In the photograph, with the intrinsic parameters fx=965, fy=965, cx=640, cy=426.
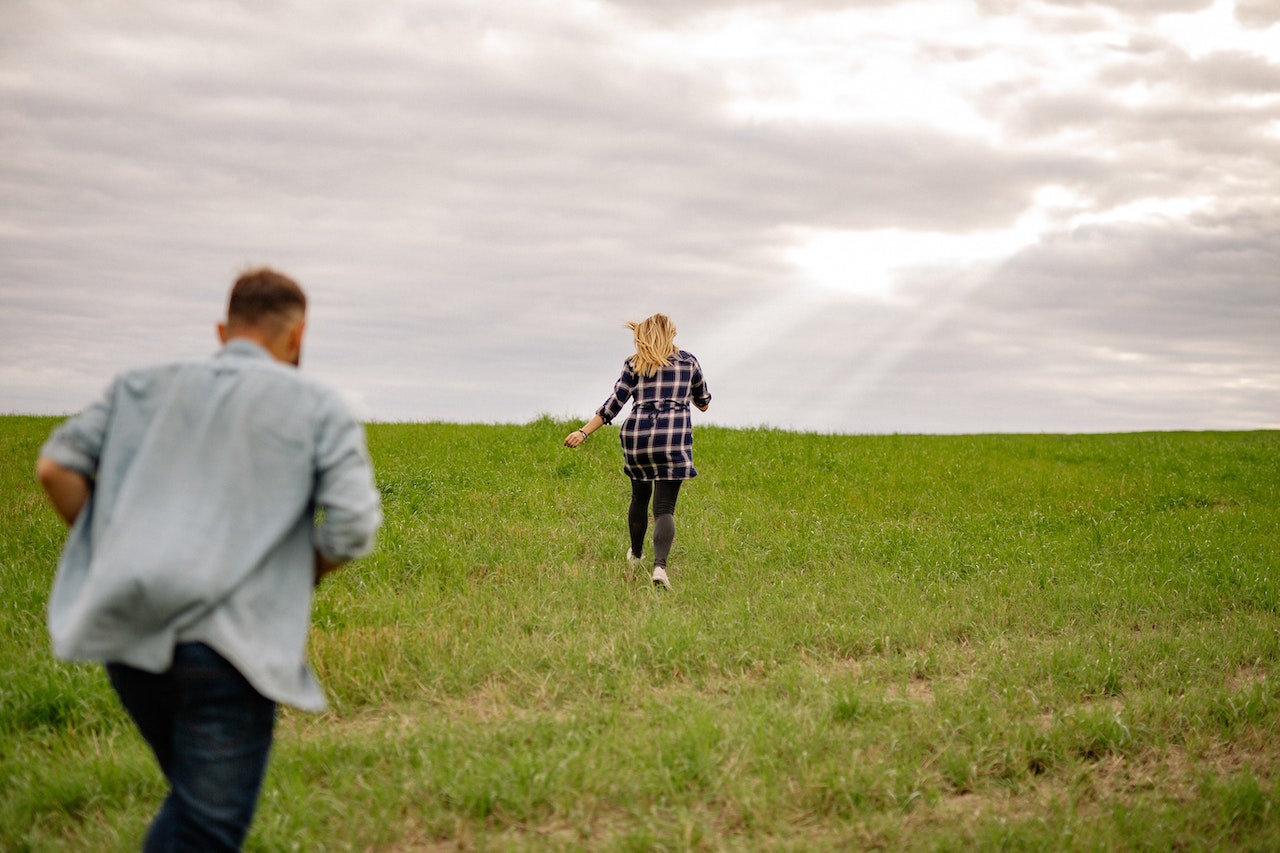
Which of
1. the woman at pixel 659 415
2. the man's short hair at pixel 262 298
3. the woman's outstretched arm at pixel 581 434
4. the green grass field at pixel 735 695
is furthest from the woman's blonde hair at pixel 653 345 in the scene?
the man's short hair at pixel 262 298

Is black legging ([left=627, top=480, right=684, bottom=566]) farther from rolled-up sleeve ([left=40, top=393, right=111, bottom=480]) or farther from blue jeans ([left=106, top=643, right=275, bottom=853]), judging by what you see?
rolled-up sleeve ([left=40, top=393, right=111, bottom=480])

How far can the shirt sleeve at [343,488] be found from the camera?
10.2 feet

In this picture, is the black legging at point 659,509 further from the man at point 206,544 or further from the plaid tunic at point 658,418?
the man at point 206,544

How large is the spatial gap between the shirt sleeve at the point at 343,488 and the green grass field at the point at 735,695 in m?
2.06

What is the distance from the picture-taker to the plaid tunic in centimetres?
959

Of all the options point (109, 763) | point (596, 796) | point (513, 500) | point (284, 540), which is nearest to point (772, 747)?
point (596, 796)

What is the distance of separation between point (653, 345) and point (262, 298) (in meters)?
6.47

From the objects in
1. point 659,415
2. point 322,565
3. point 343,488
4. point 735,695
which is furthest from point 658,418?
point 343,488

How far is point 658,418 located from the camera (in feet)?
31.6

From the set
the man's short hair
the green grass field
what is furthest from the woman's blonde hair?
the man's short hair

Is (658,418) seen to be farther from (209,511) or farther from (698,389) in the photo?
(209,511)

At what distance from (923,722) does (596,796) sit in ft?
7.53

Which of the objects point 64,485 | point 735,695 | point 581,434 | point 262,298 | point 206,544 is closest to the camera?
point 206,544

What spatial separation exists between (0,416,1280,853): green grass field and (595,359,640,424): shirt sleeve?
172 centimetres
